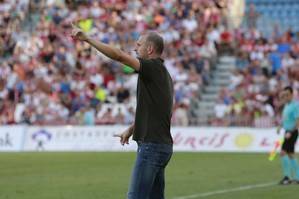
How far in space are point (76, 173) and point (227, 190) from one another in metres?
5.04

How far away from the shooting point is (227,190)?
15.2 meters

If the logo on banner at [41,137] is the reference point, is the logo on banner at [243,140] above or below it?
above

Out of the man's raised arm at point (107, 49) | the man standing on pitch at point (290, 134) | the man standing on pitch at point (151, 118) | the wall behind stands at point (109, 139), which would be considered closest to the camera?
the man's raised arm at point (107, 49)

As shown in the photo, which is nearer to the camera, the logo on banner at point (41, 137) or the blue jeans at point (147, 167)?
the blue jeans at point (147, 167)

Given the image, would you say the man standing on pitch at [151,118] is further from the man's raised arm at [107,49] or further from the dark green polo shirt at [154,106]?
the man's raised arm at [107,49]

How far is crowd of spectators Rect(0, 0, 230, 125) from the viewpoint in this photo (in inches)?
1256

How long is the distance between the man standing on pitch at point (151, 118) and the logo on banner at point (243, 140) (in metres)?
21.4

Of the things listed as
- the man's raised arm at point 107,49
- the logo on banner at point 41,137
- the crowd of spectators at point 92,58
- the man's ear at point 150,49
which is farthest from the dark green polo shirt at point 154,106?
the logo on banner at point 41,137

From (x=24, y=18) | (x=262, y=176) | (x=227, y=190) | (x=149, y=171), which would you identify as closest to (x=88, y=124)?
(x=24, y=18)

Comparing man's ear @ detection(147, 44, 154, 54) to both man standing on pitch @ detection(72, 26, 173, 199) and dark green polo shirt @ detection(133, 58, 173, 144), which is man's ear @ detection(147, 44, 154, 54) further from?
dark green polo shirt @ detection(133, 58, 173, 144)

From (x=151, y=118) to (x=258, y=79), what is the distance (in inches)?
968

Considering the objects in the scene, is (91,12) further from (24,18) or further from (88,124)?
(88,124)

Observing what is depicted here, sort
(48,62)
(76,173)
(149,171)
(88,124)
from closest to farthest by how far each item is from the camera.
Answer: (149,171)
(76,173)
(88,124)
(48,62)

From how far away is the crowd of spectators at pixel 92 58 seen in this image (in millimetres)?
31891
